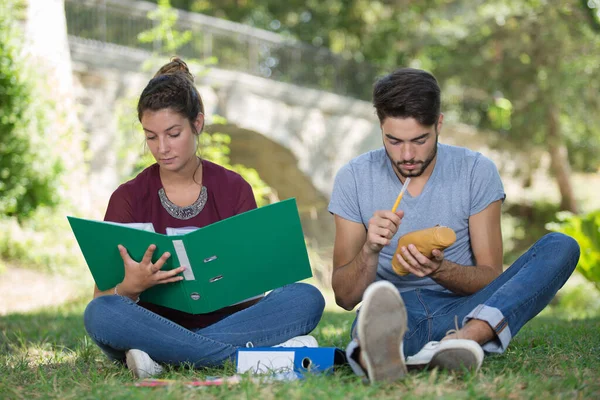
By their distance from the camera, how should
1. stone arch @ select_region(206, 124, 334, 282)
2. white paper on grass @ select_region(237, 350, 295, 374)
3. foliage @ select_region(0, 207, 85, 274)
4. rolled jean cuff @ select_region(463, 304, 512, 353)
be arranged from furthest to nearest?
stone arch @ select_region(206, 124, 334, 282) < foliage @ select_region(0, 207, 85, 274) < white paper on grass @ select_region(237, 350, 295, 374) < rolled jean cuff @ select_region(463, 304, 512, 353)

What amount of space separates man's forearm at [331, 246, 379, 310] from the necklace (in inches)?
23.7

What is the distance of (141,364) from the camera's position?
2535 mm

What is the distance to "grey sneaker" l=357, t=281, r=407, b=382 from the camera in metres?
2.10

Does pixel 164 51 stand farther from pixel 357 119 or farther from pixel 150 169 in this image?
pixel 150 169

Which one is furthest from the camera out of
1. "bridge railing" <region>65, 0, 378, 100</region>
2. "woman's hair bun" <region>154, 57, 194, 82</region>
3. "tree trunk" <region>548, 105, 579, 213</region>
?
"tree trunk" <region>548, 105, 579, 213</region>

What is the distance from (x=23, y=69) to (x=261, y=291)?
580 cm

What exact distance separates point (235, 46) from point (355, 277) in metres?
9.49

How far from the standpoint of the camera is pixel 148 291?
277cm

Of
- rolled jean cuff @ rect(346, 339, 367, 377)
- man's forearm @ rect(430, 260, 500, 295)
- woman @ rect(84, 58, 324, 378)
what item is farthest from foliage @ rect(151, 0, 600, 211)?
rolled jean cuff @ rect(346, 339, 367, 377)

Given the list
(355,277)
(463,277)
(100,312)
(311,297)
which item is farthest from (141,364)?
(463,277)

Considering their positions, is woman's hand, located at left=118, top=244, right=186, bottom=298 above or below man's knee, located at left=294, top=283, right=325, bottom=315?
above

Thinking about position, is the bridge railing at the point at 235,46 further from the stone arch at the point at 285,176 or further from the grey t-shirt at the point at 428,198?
the grey t-shirt at the point at 428,198

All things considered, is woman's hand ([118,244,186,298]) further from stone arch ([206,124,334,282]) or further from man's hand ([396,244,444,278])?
stone arch ([206,124,334,282])

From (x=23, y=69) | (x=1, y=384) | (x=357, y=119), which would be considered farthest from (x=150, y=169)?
(x=357, y=119)
